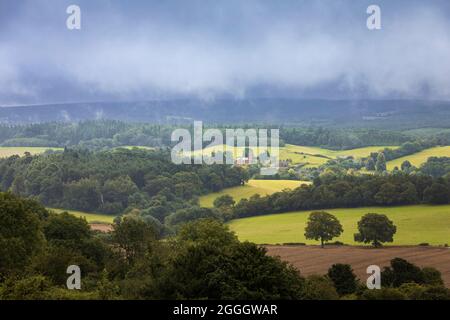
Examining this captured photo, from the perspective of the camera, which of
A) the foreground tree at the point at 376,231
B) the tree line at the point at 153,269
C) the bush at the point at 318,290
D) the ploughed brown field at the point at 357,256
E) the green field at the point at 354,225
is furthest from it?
the green field at the point at 354,225

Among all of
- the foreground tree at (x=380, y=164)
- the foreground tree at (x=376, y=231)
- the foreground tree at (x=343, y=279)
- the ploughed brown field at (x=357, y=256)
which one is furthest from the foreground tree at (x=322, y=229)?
the foreground tree at (x=380, y=164)

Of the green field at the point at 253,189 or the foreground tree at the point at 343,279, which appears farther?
the green field at the point at 253,189

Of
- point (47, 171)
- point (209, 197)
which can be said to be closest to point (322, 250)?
point (209, 197)

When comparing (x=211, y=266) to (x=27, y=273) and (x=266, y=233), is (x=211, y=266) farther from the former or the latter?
(x=266, y=233)

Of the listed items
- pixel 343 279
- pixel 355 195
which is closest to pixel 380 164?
pixel 355 195

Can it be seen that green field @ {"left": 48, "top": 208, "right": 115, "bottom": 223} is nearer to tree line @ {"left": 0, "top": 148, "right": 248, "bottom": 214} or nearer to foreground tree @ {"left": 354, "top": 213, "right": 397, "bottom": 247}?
tree line @ {"left": 0, "top": 148, "right": 248, "bottom": 214}

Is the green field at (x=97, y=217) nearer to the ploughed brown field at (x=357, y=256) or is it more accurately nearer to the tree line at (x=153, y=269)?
the ploughed brown field at (x=357, y=256)

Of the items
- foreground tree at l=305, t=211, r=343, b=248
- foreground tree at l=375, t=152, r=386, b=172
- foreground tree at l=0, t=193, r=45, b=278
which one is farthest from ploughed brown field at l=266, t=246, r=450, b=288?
foreground tree at l=375, t=152, r=386, b=172
